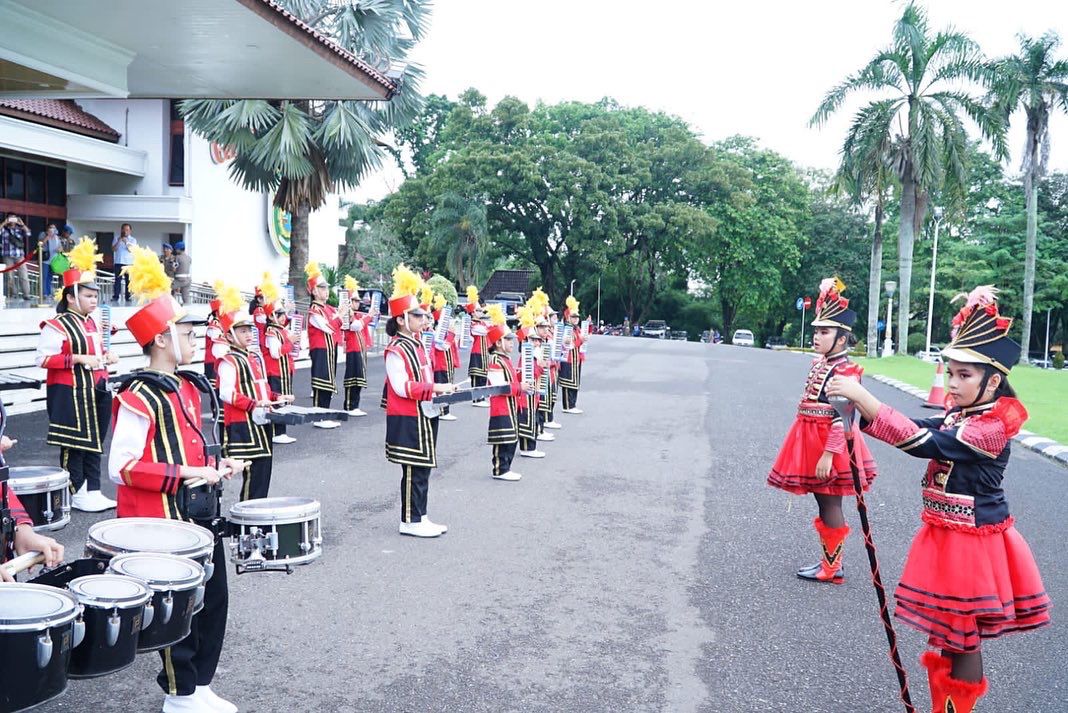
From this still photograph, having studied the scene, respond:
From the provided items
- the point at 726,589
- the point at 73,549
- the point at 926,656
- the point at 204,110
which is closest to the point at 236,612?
the point at 73,549

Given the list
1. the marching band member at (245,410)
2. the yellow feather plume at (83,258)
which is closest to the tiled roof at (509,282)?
the yellow feather plume at (83,258)

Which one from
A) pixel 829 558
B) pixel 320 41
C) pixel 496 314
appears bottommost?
pixel 829 558

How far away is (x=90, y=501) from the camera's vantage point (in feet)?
25.6

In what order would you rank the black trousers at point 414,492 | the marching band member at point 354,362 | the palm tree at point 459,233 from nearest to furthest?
the black trousers at point 414,492
the marching band member at point 354,362
the palm tree at point 459,233

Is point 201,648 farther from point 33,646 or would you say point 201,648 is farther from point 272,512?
point 33,646

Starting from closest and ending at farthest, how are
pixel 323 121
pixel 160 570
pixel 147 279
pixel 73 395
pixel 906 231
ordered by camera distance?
pixel 160 570
pixel 147 279
pixel 73 395
pixel 323 121
pixel 906 231

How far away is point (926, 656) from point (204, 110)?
57.5 ft

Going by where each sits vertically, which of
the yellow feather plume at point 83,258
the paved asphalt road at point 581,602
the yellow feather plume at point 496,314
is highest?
the yellow feather plume at point 83,258

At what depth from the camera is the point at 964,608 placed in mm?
3812

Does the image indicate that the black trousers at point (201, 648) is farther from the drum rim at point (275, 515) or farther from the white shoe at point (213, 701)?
the drum rim at point (275, 515)

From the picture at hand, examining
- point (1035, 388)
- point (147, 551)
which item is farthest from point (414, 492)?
point (1035, 388)

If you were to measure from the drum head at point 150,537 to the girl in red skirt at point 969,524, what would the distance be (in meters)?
2.84

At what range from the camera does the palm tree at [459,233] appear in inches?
1572

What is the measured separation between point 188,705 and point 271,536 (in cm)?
100
